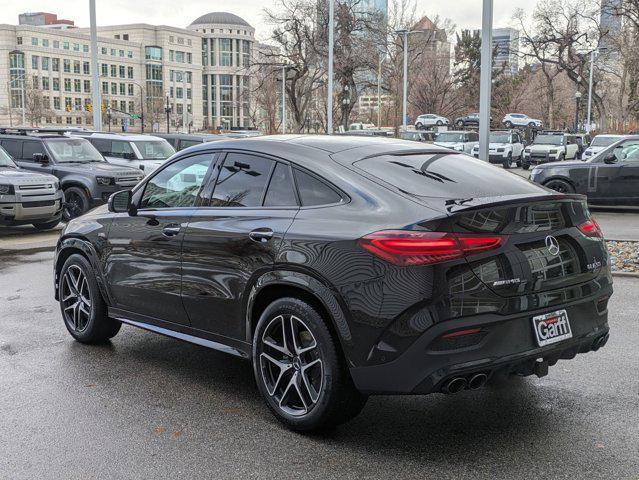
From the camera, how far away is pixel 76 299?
6.48 meters

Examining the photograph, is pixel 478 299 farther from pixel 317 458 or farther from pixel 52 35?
pixel 52 35

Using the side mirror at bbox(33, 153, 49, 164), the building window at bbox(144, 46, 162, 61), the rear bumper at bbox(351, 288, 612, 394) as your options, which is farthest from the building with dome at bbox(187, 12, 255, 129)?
the rear bumper at bbox(351, 288, 612, 394)

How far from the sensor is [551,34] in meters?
61.2

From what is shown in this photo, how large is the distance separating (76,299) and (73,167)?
10.5 meters

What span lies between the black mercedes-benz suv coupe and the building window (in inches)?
6072

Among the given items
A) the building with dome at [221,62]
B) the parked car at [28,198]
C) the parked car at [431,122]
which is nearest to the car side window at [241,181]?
the parked car at [28,198]

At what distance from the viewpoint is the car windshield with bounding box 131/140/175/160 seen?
20.0 meters

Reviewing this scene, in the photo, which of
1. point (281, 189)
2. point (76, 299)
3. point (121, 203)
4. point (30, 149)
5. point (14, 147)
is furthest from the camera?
point (14, 147)

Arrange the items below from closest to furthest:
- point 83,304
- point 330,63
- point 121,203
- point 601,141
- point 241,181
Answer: point 241,181
point 121,203
point 83,304
point 601,141
point 330,63

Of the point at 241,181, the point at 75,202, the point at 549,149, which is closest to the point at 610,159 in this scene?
the point at 75,202

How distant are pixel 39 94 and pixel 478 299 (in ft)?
394

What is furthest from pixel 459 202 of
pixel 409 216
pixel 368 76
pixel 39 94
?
pixel 39 94

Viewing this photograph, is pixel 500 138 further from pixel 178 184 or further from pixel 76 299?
pixel 178 184

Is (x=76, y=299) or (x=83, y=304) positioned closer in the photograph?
(x=83, y=304)
